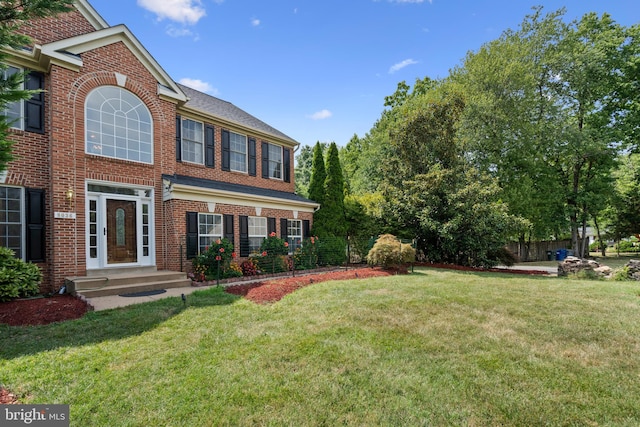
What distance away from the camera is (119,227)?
9055 millimetres

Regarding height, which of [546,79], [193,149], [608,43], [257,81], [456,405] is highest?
[608,43]

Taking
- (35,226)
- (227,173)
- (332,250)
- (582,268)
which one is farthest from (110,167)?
→ (582,268)

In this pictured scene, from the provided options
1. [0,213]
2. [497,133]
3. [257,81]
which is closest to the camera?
[0,213]

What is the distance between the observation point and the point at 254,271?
35.2ft

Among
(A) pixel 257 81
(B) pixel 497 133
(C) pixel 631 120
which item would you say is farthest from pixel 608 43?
(A) pixel 257 81

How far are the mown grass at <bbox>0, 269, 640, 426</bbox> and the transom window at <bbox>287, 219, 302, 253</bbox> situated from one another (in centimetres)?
743

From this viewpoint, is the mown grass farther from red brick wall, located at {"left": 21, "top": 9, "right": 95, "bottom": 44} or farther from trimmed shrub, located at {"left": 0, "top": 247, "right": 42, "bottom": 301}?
red brick wall, located at {"left": 21, "top": 9, "right": 95, "bottom": 44}

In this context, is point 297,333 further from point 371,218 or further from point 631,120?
point 631,120

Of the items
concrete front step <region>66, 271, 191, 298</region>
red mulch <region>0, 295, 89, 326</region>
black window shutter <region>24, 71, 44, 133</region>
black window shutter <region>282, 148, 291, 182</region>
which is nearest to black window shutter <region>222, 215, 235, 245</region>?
concrete front step <region>66, 271, 191, 298</region>

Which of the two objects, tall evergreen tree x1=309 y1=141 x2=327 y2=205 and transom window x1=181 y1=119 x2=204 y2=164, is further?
tall evergreen tree x1=309 y1=141 x2=327 y2=205

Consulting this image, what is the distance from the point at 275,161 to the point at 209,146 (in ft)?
11.3

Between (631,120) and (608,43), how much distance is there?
17.7 ft

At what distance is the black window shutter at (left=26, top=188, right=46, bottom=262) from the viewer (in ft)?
25.0

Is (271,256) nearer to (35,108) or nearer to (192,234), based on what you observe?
(192,234)
